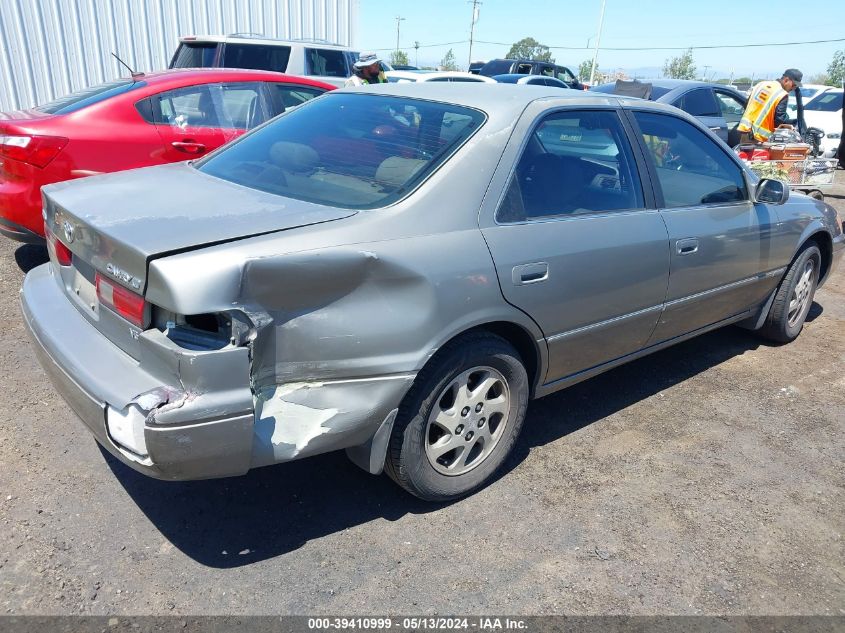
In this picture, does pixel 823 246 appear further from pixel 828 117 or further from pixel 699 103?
pixel 828 117

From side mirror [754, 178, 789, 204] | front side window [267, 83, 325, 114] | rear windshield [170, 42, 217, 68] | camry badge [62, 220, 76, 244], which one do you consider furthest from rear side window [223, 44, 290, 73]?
side mirror [754, 178, 789, 204]

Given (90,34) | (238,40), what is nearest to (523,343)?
(238,40)

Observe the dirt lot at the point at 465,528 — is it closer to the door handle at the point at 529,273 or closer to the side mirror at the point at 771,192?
the door handle at the point at 529,273

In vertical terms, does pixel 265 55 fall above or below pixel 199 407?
above

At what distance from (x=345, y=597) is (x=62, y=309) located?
5.24 ft

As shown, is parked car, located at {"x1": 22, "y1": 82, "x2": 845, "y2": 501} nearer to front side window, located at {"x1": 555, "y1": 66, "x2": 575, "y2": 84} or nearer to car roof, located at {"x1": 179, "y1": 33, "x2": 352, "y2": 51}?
car roof, located at {"x1": 179, "y1": 33, "x2": 352, "y2": 51}

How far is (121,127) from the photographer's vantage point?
5.02 metres

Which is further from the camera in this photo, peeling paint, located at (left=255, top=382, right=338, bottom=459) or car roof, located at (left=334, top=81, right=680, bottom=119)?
car roof, located at (left=334, top=81, right=680, bottom=119)

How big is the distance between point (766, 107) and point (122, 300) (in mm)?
8299

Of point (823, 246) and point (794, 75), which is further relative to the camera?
point (794, 75)

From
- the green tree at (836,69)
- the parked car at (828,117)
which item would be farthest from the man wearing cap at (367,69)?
the green tree at (836,69)

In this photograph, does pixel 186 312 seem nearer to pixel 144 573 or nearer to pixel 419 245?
pixel 419 245

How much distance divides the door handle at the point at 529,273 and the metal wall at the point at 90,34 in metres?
10.5

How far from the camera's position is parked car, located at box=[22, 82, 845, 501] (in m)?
2.09
